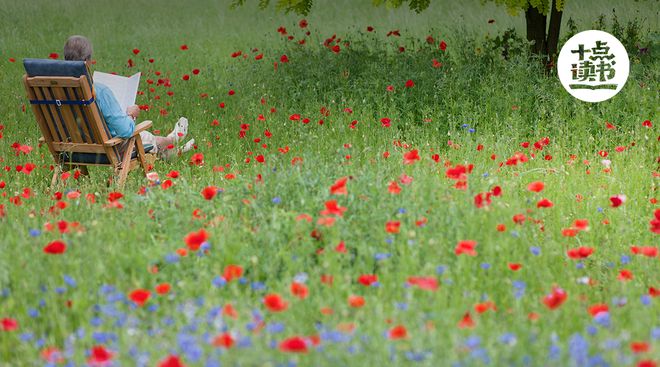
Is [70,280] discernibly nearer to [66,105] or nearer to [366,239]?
[366,239]

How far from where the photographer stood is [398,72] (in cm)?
794

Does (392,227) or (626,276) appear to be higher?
(392,227)

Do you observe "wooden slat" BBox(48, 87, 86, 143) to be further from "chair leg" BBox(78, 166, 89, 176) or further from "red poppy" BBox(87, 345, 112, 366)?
"red poppy" BBox(87, 345, 112, 366)

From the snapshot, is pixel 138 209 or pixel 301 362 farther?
pixel 138 209

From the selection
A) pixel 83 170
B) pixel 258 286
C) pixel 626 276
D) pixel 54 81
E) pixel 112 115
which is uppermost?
pixel 54 81

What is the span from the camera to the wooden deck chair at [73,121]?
5.07 metres

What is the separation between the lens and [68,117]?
5.30 metres

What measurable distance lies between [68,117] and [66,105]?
11 centimetres

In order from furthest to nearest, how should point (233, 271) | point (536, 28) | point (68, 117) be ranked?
point (536, 28), point (68, 117), point (233, 271)

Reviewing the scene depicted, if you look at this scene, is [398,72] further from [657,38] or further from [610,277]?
[610,277]

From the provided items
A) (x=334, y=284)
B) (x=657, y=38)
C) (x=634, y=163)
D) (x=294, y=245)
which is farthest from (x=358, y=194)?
(x=657, y=38)

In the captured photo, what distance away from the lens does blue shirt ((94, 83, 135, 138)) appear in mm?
5406

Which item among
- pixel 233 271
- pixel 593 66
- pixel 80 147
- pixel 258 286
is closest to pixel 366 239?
pixel 258 286

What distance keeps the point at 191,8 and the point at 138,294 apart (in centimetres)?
1415
